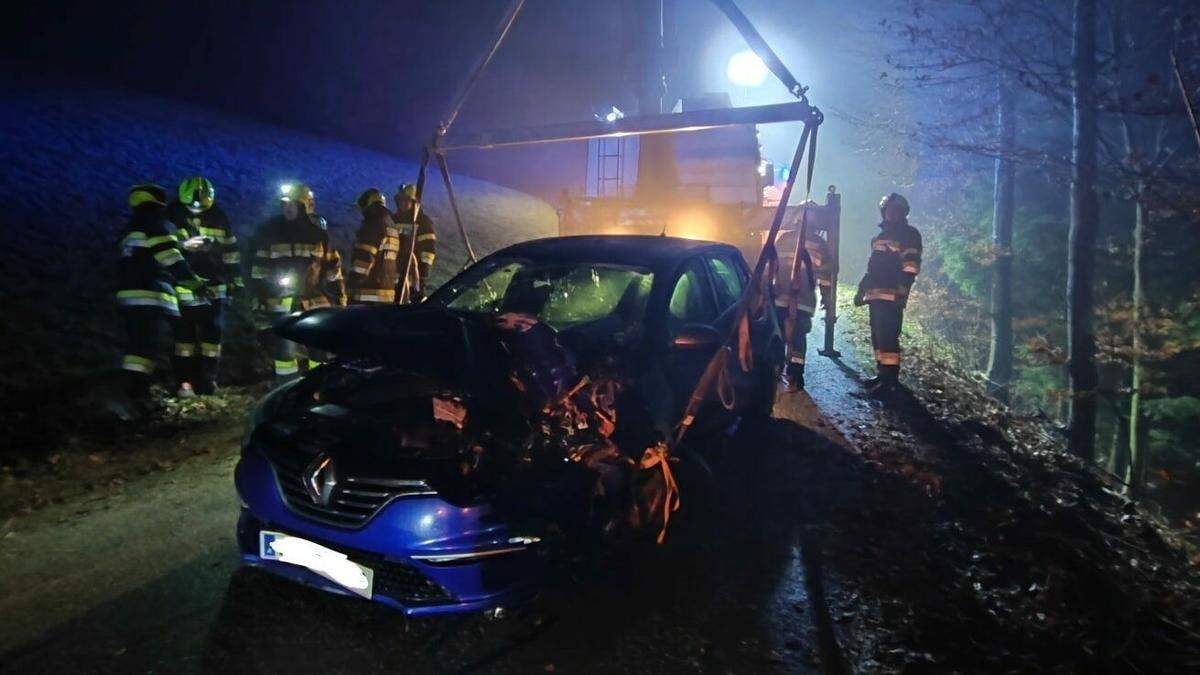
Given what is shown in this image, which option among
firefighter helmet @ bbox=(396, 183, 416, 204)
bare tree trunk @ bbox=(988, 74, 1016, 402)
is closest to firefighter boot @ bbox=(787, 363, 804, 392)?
firefighter helmet @ bbox=(396, 183, 416, 204)

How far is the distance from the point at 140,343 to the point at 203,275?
40.7 inches

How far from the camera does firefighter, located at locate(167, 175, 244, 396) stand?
5875mm

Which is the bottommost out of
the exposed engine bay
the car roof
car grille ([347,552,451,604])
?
car grille ([347,552,451,604])

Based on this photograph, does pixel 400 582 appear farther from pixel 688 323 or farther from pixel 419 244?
pixel 419 244

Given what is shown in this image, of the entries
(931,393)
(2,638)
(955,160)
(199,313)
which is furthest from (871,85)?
(2,638)

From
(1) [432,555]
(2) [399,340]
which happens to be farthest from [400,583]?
(2) [399,340]

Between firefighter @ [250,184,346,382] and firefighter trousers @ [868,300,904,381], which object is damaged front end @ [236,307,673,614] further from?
firefighter trousers @ [868,300,904,381]

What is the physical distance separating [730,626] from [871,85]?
47721 mm

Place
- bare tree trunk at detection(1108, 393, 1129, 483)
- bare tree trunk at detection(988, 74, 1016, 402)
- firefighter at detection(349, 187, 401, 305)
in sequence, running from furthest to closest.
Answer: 1. bare tree trunk at detection(988, 74, 1016, 402)
2. bare tree trunk at detection(1108, 393, 1129, 483)
3. firefighter at detection(349, 187, 401, 305)

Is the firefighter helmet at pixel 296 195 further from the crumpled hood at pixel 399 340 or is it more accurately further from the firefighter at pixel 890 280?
the firefighter at pixel 890 280

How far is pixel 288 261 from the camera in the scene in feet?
20.4

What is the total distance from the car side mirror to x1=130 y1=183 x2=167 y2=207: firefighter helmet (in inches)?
186

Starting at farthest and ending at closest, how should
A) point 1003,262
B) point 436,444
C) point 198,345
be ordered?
point 1003,262
point 198,345
point 436,444

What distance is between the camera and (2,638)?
103 inches
